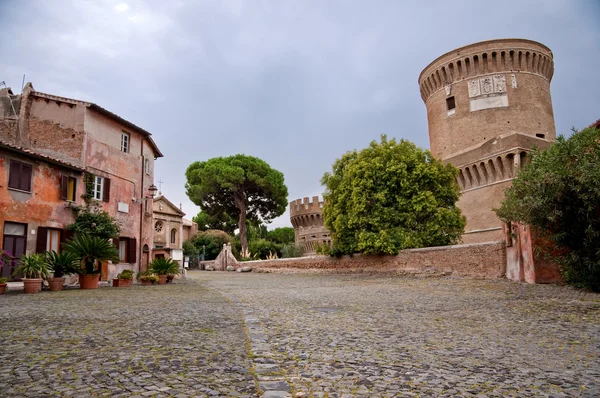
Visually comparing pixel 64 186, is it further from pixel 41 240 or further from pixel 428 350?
pixel 428 350

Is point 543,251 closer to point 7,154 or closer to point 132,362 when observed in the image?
point 132,362

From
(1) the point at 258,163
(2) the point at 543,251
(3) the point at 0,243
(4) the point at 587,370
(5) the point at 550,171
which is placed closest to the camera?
(4) the point at 587,370

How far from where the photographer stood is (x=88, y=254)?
13828 mm

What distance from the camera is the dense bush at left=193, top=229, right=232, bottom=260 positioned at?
149ft

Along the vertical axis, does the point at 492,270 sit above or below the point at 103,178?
below

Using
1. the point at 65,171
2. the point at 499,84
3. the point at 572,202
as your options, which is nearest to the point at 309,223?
the point at 499,84

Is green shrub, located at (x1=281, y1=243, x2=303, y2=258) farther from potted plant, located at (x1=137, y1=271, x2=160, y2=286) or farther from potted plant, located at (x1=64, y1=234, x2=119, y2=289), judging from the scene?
potted plant, located at (x1=64, y1=234, x2=119, y2=289)

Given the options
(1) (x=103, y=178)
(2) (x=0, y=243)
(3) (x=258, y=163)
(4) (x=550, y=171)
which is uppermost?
(3) (x=258, y=163)

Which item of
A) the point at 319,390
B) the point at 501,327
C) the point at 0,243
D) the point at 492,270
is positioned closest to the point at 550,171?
the point at 492,270

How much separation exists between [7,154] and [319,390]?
14833mm

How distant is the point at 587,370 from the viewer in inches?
130

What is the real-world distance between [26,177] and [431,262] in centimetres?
1558

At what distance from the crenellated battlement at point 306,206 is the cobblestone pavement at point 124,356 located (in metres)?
40.7

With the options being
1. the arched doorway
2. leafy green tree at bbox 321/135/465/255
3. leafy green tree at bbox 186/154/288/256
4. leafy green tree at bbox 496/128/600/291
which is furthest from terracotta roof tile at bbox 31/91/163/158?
leafy green tree at bbox 186/154/288/256
